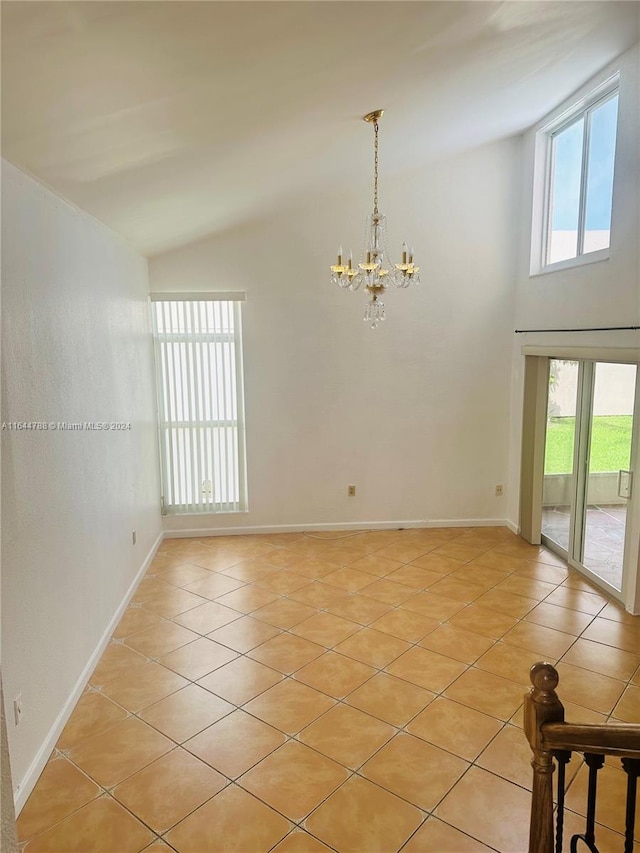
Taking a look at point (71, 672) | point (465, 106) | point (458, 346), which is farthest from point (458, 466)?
point (71, 672)

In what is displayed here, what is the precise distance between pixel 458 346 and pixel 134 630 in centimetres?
389

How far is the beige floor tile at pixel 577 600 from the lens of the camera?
13.6 feet

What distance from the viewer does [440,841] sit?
220 cm

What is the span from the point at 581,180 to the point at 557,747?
4.49 metres

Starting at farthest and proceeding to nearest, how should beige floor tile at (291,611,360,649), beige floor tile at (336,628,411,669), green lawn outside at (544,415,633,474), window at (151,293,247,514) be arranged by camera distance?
window at (151,293,247,514)
green lawn outside at (544,415,633,474)
beige floor tile at (291,611,360,649)
beige floor tile at (336,628,411,669)

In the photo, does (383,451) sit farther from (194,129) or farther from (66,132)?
(66,132)

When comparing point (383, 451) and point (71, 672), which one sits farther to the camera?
point (383, 451)

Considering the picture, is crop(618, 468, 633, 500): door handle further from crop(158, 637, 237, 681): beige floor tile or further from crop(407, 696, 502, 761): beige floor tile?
crop(158, 637, 237, 681): beige floor tile

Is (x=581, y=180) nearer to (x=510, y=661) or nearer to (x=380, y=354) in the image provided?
(x=380, y=354)

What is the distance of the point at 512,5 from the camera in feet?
8.39

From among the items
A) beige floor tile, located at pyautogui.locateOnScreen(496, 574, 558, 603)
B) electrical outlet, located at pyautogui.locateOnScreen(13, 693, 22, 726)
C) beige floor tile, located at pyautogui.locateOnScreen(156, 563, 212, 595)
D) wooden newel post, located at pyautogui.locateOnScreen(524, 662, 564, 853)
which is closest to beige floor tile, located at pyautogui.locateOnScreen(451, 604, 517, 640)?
beige floor tile, located at pyautogui.locateOnScreen(496, 574, 558, 603)

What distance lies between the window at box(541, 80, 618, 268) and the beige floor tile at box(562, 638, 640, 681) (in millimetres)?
2722

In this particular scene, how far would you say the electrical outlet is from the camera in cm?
232

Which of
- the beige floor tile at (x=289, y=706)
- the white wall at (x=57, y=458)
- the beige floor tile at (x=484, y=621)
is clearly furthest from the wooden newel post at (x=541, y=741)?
the beige floor tile at (x=484, y=621)
